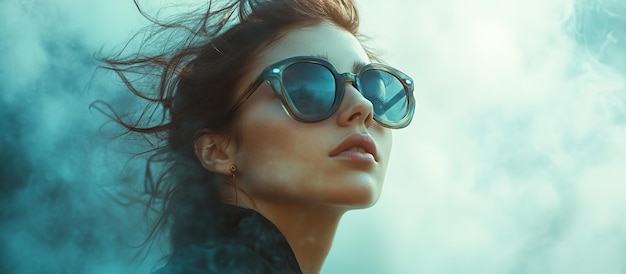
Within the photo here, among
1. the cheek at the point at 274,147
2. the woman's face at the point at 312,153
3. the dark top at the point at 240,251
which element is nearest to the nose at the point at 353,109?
the woman's face at the point at 312,153

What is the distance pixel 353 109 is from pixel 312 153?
0.18 m

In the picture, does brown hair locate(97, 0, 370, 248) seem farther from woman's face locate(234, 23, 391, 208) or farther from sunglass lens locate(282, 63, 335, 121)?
sunglass lens locate(282, 63, 335, 121)

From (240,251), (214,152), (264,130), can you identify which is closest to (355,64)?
(264,130)

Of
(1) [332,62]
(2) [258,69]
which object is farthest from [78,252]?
(1) [332,62]

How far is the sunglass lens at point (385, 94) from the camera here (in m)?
2.90

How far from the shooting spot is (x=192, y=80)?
10.1 ft

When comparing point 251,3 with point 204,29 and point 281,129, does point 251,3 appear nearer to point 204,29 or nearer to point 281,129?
point 204,29

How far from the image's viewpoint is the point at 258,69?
2.93 m

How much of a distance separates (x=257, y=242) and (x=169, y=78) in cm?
82

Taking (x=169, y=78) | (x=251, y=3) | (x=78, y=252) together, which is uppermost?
(x=251, y=3)

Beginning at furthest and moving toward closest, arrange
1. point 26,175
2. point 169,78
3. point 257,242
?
point 169,78
point 26,175
point 257,242

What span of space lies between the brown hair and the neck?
0.19 m

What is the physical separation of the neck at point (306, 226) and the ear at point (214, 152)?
20 cm

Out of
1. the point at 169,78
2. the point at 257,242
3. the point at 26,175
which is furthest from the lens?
the point at 169,78
